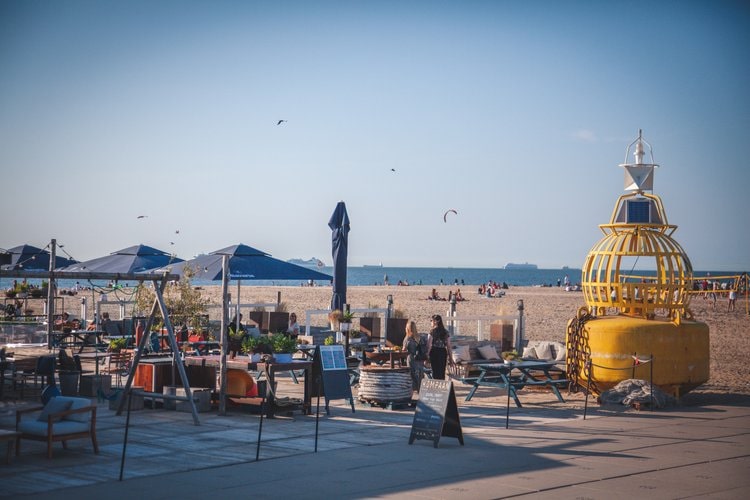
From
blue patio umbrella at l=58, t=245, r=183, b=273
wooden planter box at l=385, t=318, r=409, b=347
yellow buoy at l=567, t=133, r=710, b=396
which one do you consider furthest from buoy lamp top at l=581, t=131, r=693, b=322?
blue patio umbrella at l=58, t=245, r=183, b=273

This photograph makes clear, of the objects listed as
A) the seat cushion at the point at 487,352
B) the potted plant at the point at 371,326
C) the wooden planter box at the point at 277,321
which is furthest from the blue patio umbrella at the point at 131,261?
the seat cushion at the point at 487,352

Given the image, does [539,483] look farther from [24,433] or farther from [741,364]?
[741,364]

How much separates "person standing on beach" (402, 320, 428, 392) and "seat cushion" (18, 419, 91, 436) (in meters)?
6.91

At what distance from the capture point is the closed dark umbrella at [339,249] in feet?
68.2

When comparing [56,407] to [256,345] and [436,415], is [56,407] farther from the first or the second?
[436,415]

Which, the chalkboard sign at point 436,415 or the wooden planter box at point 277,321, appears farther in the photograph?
the wooden planter box at point 277,321

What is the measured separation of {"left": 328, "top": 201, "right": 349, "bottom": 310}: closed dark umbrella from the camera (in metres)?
20.8

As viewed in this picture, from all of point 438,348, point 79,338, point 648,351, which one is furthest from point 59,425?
point 79,338

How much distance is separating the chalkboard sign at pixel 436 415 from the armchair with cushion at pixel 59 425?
3.81m

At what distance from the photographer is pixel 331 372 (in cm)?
1366

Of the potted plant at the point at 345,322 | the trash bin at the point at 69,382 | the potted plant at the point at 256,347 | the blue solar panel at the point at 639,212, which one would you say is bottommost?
the trash bin at the point at 69,382

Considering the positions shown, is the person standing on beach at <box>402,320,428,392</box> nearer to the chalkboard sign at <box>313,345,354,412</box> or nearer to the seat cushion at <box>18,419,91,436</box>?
the chalkboard sign at <box>313,345,354,412</box>

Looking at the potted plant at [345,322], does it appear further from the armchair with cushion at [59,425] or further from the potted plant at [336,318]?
the armchair with cushion at [59,425]

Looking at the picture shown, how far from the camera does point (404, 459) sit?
1009 cm
